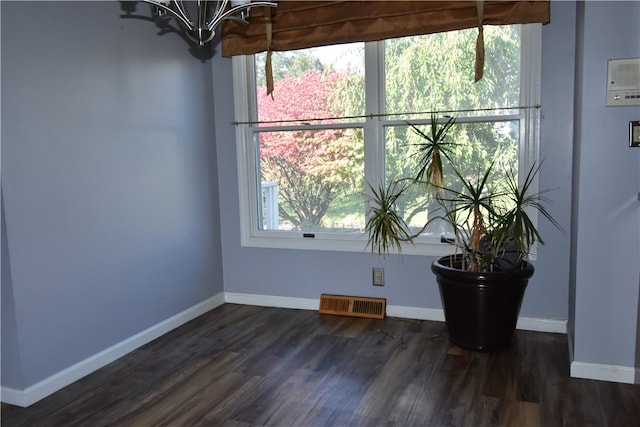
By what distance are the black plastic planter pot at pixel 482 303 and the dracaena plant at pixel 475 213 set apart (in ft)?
0.38

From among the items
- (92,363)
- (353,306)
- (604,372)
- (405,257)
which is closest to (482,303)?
(604,372)

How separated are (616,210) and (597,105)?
494mm

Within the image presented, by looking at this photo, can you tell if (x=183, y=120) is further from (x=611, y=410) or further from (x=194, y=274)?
(x=611, y=410)

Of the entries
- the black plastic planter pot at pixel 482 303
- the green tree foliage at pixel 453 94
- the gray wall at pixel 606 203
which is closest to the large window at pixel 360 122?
the green tree foliage at pixel 453 94

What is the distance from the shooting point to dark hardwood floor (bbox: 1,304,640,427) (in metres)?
2.21

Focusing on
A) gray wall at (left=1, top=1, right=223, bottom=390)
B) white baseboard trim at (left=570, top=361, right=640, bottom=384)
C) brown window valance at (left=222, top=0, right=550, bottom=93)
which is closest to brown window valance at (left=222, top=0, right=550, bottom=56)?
brown window valance at (left=222, top=0, right=550, bottom=93)

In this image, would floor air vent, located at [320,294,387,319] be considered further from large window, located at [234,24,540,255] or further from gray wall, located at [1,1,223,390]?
gray wall, located at [1,1,223,390]

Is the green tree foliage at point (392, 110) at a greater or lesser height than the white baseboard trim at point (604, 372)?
greater

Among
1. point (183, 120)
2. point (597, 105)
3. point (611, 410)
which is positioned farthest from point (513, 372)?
point (183, 120)

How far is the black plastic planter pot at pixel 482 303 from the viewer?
270 cm

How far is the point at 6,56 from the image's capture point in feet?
7.40

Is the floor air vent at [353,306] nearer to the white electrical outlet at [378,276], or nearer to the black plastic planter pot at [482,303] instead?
the white electrical outlet at [378,276]

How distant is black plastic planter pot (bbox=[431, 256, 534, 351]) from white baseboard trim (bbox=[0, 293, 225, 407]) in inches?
68.3

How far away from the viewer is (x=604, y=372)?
245 centimetres
